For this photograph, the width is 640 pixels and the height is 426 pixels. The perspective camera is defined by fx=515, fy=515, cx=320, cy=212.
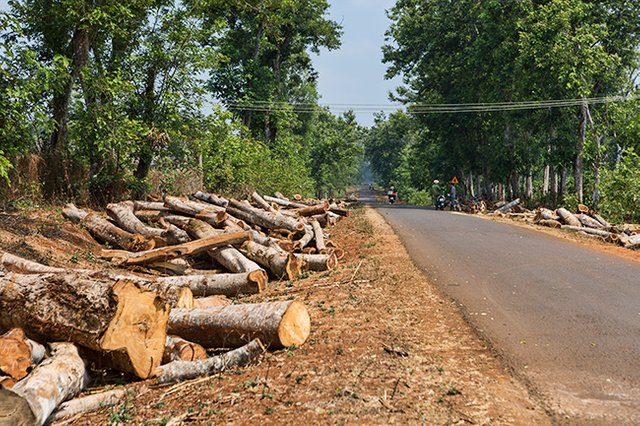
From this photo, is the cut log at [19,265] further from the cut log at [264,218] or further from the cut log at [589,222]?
the cut log at [589,222]

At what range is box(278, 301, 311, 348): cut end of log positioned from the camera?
5.91m

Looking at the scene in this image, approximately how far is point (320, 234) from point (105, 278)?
348 inches

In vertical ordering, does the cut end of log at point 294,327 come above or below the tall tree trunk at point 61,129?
below

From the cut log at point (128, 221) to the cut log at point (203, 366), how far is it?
26.8 ft

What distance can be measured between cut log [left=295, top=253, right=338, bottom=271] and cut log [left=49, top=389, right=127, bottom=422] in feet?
22.4

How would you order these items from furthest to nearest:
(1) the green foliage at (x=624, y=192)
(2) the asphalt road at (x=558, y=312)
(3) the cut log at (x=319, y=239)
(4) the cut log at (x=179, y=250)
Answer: (1) the green foliage at (x=624, y=192), (3) the cut log at (x=319, y=239), (4) the cut log at (x=179, y=250), (2) the asphalt road at (x=558, y=312)

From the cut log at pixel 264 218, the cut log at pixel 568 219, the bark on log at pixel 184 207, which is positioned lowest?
the cut log at pixel 568 219

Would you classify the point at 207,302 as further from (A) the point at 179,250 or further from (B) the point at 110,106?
(B) the point at 110,106

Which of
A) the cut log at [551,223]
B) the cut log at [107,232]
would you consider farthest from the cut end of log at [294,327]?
the cut log at [551,223]

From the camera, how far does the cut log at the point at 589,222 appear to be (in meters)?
19.8

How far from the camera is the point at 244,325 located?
6016 mm

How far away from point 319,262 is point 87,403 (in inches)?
283

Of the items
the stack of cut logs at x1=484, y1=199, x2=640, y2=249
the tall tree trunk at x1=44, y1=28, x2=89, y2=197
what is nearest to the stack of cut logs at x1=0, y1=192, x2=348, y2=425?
the tall tree trunk at x1=44, y1=28, x2=89, y2=197

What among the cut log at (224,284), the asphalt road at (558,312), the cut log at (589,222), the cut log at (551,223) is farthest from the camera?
the cut log at (551,223)
